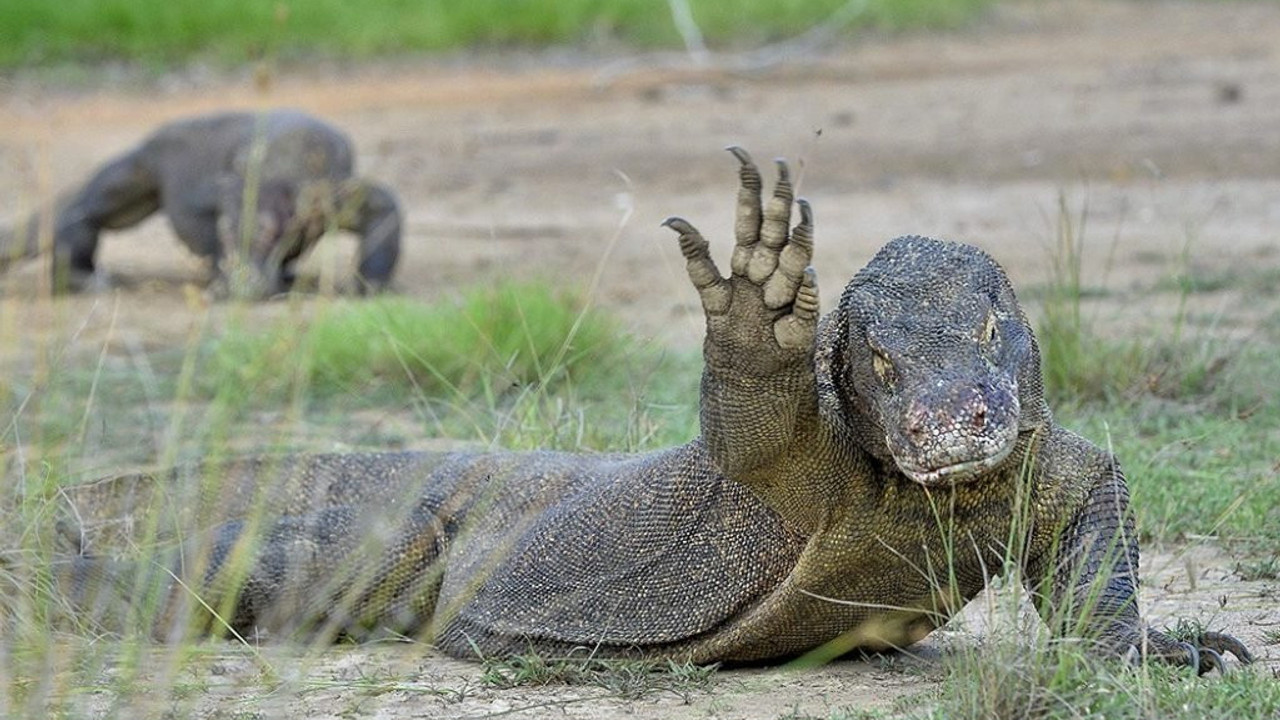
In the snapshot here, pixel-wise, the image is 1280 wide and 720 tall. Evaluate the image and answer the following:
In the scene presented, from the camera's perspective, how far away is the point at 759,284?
347 centimetres

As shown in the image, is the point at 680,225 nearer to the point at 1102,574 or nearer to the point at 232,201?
the point at 1102,574

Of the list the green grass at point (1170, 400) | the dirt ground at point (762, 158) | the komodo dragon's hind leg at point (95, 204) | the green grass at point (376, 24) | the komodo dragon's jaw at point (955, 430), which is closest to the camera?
the komodo dragon's jaw at point (955, 430)

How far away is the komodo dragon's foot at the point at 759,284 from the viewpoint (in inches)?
134

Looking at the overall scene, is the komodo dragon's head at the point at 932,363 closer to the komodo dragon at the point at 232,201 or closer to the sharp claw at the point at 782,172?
the sharp claw at the point at 782,172

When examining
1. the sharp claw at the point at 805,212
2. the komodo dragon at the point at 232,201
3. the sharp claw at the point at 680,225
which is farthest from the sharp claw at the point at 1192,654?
the komodo dragon at the point at 232,201

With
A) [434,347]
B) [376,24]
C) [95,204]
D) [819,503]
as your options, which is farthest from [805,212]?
[376,24]

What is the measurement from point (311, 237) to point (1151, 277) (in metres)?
3.72

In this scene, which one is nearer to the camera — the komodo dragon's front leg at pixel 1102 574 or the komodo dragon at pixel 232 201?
the komodo dragon's front leg at pixel 1102 574

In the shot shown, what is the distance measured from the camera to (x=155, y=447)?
6.45m

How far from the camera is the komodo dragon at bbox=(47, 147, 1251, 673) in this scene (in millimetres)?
3453

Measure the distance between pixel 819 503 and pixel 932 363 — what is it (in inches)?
15.5

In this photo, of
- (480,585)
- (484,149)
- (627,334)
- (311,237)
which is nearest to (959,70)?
(484,149)

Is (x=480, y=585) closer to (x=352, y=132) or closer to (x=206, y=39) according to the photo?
(x=352, y=132)

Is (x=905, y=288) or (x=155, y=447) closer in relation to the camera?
(x=905, y=288)
